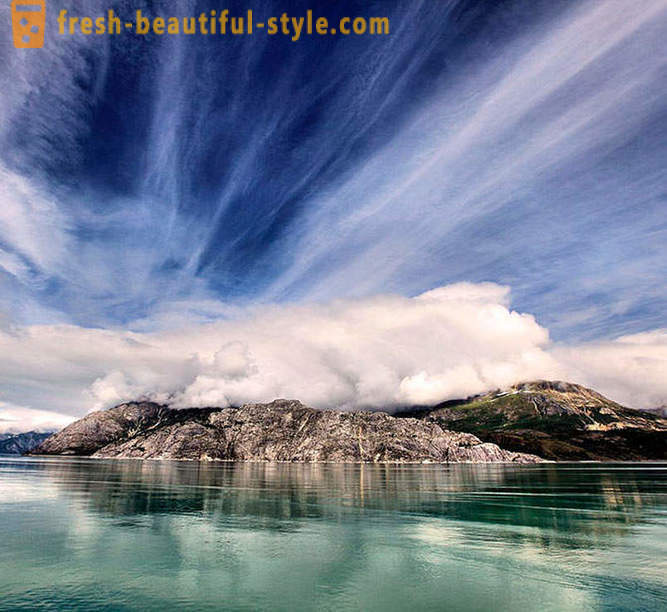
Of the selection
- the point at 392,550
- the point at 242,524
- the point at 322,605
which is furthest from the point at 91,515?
the point at 322,605

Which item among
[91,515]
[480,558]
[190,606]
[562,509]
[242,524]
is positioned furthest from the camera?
[562,509]

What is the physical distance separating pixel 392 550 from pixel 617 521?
48.8 m

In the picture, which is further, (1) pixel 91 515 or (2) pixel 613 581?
(1) pixel 91 515

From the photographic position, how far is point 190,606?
3288 cm

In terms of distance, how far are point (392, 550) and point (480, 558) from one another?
975 cm

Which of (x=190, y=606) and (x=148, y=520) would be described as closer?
(x=190, y=606)

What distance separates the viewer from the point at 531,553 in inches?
1996

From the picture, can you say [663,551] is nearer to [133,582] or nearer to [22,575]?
[133,582]

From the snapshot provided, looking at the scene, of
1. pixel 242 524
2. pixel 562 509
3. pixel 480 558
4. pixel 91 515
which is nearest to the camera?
pixel 480 558

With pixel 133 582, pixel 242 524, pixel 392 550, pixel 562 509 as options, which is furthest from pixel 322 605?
pixel 562 509

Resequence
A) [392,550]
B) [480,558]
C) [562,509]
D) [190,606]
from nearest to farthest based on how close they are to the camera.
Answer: [190,606], [480,558], [392,550], [562,509]

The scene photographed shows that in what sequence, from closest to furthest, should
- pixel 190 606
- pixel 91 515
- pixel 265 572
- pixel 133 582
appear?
pixel 190 606 → pixel 133 582 → pixel 265 572 → pixel 91 515

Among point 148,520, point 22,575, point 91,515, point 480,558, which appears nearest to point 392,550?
point 480,558

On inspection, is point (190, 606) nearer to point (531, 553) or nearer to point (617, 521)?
point (531, 553)
